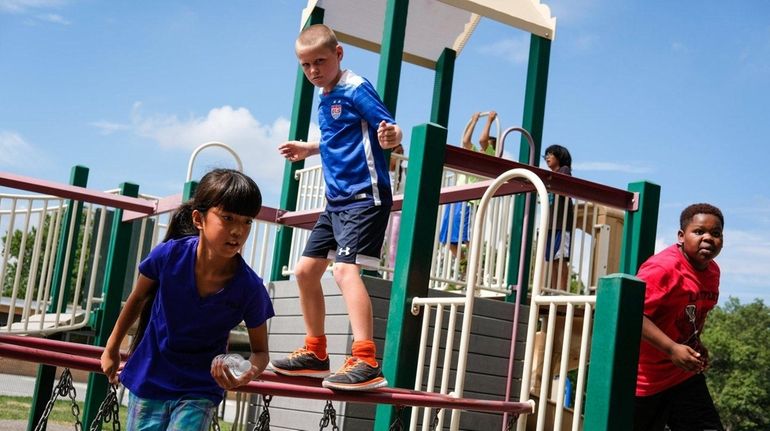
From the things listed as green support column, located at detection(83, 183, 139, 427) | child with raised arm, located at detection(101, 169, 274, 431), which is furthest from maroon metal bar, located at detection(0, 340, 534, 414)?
green support column, located at detection(83, 183, 139, 427)

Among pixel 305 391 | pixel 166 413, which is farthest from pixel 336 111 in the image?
pixel 166 413

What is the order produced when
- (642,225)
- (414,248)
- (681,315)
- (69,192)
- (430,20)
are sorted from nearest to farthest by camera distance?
(681,315)
(414,248)
(642,225)
(69,192)
(430,20)

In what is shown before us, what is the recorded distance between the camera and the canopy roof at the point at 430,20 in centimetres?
934

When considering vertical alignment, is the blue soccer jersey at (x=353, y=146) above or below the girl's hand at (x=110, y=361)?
above

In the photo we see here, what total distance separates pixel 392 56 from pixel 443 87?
2411 mm

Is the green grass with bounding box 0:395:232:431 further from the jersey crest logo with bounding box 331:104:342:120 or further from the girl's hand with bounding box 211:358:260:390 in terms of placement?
the girl's hand with bounding box 211:358:260:390

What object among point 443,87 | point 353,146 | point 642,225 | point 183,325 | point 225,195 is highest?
point 443,87

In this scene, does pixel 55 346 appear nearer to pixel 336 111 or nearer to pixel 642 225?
pixel 336 111

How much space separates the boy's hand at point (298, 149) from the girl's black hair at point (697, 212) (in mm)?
1925

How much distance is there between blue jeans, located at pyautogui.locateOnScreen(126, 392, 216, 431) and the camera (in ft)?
9.12

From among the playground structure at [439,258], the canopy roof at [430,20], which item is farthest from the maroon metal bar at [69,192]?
the canopy roof at [430,20]

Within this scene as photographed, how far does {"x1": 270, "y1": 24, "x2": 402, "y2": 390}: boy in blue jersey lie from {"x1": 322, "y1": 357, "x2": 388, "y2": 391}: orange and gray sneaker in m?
0.16

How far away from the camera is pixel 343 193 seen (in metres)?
4.29

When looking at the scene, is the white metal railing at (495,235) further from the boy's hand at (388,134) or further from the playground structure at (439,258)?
the boy's hand at (388,134)
